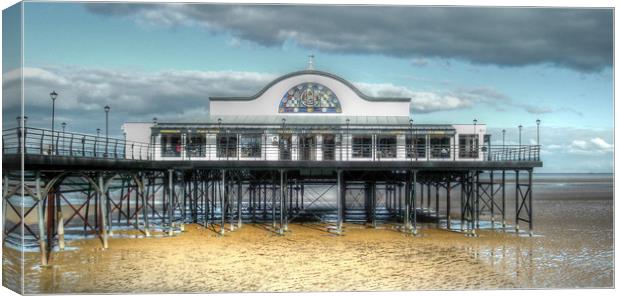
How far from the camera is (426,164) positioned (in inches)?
1053

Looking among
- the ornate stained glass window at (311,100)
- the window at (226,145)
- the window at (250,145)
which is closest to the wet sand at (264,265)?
the window at (226,145)

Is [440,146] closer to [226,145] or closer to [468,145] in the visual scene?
[468,145]

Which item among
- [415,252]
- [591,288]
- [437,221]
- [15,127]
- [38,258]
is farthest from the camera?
[437,221]

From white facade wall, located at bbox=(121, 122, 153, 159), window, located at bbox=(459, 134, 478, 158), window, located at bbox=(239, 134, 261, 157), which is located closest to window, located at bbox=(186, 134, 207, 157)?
window, located at bbox=(239, 134, 261, 157)

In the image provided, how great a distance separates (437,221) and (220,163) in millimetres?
13785

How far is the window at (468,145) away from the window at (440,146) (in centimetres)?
66

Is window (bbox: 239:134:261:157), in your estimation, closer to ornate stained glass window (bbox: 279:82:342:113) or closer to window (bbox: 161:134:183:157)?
ornate stained glass window (bbox: 279:82:342:113)

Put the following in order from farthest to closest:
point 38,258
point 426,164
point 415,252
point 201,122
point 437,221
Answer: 1. point 437,221
2. point 201,122
3. point 426,164
4. point 415,252
5. point 38,258

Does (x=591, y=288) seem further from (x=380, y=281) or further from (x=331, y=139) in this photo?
(x=331, y=139)

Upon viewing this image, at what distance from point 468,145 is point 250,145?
1093 cm

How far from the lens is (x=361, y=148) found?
30828mm

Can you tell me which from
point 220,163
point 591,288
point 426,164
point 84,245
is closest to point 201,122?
point 220,163

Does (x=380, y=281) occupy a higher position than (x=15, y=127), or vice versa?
(x=15, y=127)

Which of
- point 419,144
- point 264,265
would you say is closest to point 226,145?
point 419,144
